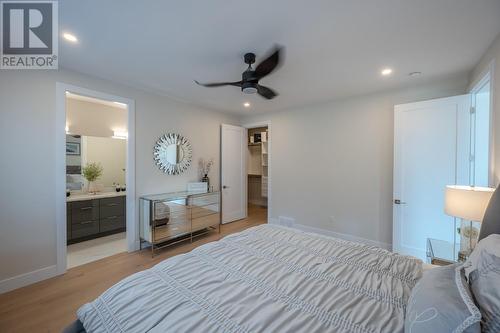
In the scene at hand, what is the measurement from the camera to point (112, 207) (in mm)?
3881

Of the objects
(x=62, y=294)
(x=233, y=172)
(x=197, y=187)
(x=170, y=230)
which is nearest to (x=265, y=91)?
(x=197, y=187)

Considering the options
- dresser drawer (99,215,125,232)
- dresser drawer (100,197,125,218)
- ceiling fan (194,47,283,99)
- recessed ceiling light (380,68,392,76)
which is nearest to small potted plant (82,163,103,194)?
dresser drawer (100,197,125,218)

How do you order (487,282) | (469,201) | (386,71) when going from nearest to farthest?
(487,282) < (469,201) < (386,71)

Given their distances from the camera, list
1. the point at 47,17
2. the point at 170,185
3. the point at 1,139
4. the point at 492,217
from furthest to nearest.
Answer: the point at 170,185 < the point at 1,139 < the point at 47,17 < the point at 492,217

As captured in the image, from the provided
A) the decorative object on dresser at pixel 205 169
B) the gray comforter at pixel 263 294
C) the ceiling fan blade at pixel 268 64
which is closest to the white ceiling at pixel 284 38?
the ceiling fan blade at pixel 268 64

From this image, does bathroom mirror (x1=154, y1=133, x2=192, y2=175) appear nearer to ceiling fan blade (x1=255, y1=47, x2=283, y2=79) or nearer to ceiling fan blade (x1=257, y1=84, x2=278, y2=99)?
ceiling fan blade (x1=257, y1=84, x2=278, y2=99)

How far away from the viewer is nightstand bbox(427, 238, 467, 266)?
192 cm

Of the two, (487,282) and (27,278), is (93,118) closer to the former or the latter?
(27,278)

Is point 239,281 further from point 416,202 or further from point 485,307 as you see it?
point 416,202

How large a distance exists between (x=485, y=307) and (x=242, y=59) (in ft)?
7.96

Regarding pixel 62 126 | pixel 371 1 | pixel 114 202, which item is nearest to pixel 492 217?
pixel 371 1

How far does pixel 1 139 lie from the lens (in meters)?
2.12

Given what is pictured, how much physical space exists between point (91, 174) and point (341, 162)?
4.59 metres

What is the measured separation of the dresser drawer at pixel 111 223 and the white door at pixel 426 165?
15.2ft
